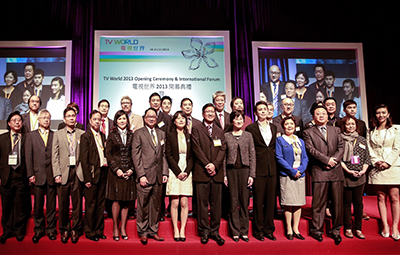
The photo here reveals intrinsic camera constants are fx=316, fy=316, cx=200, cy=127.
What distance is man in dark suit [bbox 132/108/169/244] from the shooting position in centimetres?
341

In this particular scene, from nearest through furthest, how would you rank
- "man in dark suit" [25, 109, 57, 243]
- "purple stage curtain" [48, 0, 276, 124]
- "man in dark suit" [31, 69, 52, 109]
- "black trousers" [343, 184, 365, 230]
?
"man in dark suit" [25, 109, 57, 243] → "black trousers" [343, 184, 365, 230] → "man in dark suit" [31, 69, 52, 109] → "purple stage curtain" [48, 0, 276, 124]

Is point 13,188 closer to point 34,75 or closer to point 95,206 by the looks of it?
point 95,206

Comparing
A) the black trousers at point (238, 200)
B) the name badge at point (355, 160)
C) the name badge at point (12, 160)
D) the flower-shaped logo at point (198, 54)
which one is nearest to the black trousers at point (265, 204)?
the black trousers at point (238, 200)

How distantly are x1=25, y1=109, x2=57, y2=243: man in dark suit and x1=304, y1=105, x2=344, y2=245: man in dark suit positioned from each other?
2913mm

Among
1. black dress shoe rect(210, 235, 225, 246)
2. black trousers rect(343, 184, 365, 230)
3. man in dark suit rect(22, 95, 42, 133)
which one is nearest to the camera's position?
black dress shoe rect(210, 235, 225, 246)

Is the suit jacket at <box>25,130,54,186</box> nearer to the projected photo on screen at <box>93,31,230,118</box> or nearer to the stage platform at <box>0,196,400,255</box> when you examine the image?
the stage platform at <box>0,196,400,255</box>

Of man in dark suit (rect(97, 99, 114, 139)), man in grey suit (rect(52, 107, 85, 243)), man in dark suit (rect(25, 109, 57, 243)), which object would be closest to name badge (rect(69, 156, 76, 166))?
man in grey suit (rect(52, 107, 85, 243))

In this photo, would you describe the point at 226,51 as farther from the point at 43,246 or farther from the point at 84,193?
the point at 43,246

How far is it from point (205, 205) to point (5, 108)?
4.34m

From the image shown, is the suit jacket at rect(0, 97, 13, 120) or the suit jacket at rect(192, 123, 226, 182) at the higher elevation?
the suit jacket at rect(0, 97, 13, 120)

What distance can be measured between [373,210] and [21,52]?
6.41 m

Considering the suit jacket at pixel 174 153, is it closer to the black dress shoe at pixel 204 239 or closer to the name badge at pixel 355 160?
the black dress shoe at pixel 204 239

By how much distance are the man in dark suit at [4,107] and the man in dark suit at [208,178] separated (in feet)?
13.1

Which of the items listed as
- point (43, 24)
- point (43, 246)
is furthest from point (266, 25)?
point (43, 246)
